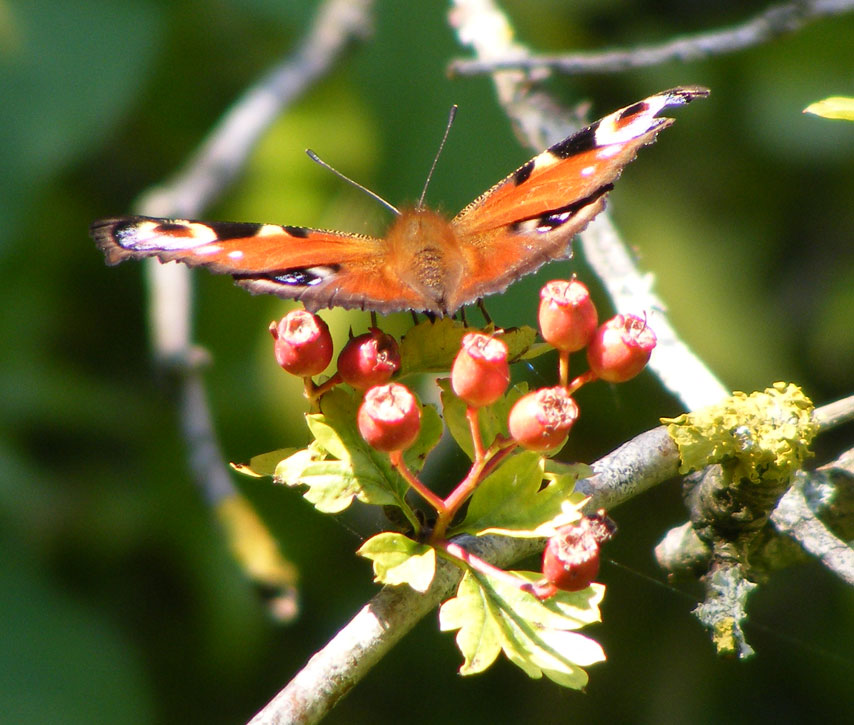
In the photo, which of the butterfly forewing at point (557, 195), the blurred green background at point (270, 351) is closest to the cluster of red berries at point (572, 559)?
the butterfly forewing at point (557, 195)

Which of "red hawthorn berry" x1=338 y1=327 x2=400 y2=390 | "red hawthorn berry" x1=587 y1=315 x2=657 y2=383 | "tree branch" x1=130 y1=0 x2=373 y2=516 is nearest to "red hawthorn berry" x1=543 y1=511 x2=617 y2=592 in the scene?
"red hawthorn berry" x1=587 y1=315 x2=657 y2=383

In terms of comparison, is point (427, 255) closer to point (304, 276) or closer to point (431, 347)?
point (304, 276)

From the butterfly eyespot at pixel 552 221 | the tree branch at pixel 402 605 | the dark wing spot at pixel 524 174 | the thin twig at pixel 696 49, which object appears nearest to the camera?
the tree branch at pixel 402 605

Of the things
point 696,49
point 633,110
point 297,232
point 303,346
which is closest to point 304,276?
point 297,232

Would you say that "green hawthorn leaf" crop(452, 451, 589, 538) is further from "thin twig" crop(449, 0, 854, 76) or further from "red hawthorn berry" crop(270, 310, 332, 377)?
"thin twig" crop(449, 0, 854, 76)

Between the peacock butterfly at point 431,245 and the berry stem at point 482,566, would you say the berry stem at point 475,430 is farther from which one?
the peacock butterfly at point 431,245

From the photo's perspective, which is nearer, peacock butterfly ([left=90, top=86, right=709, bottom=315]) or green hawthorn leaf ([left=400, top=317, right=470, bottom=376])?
green hawthorn leaf ([left=400, top=317, right=470, bottom=376])

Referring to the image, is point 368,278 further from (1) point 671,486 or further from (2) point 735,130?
(2) point 735,130
